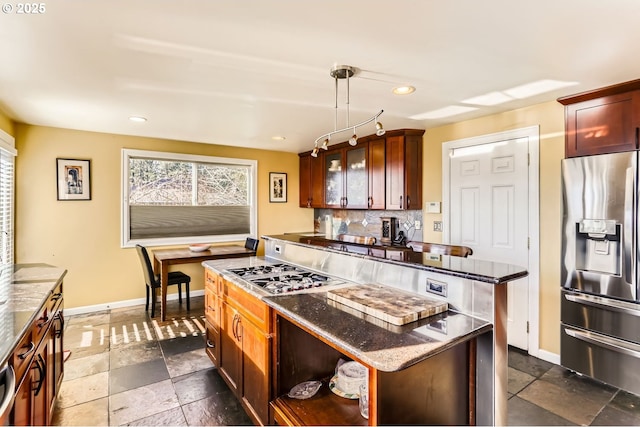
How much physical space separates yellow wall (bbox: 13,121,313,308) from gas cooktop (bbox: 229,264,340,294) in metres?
2.70

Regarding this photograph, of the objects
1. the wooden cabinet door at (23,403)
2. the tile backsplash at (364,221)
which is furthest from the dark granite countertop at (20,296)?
the tile backsplash at (364,221)

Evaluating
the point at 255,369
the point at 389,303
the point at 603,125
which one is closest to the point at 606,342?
the point at 603,125

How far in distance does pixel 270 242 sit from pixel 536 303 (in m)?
2.53

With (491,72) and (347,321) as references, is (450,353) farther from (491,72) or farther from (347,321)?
(491,72)

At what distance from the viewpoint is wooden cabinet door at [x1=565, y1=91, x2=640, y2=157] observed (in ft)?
7.86

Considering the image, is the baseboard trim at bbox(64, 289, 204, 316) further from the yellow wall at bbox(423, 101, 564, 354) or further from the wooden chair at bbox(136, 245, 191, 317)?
the yellow wall at bbox(423, 101, 564, 354)

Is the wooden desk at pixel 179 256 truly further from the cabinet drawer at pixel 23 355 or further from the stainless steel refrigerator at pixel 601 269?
the stainless steel refrigerator at pixel 601 269

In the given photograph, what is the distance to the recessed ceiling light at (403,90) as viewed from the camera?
8.28 feet

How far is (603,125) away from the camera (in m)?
2.53

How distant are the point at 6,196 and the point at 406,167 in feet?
14.4

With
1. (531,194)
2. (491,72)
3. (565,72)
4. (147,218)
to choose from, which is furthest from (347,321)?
(147,218)

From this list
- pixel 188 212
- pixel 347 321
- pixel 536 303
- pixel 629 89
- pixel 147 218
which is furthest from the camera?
pixel 188 212

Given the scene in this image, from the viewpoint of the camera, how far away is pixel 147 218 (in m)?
4.43

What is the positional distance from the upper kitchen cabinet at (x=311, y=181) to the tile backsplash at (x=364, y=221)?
1.38ft
